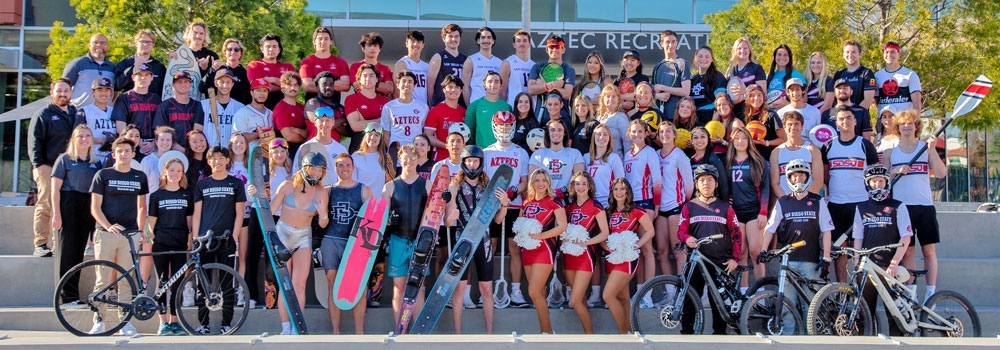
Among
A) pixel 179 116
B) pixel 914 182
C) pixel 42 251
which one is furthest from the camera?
pixel 179 116

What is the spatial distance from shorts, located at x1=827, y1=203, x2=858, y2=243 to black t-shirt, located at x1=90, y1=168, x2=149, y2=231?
19.8 feet

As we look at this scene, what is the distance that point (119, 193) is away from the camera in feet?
20.1

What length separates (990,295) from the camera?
708cm

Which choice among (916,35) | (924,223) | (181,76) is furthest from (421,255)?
(916,35)

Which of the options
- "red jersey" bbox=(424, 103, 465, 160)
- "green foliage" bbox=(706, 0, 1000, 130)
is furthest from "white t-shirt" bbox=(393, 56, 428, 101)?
"green foliage" bbox=(706, 0, 1000, 130)

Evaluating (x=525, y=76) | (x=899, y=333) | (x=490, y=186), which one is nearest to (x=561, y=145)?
(x=490, y=186)

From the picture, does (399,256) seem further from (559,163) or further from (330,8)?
(330,8)

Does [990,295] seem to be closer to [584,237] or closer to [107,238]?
[584,237]

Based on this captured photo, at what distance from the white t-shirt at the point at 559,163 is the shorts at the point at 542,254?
0.63m

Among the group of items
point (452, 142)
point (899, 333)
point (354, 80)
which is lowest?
point (899, 333)

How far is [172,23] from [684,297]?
1002 cm

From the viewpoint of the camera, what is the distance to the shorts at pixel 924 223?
6.32m

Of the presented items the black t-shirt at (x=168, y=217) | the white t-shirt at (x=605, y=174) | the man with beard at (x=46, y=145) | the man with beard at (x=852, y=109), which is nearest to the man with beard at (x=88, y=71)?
the man with beard at (x=46, y=145)

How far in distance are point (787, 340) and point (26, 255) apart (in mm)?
6954
